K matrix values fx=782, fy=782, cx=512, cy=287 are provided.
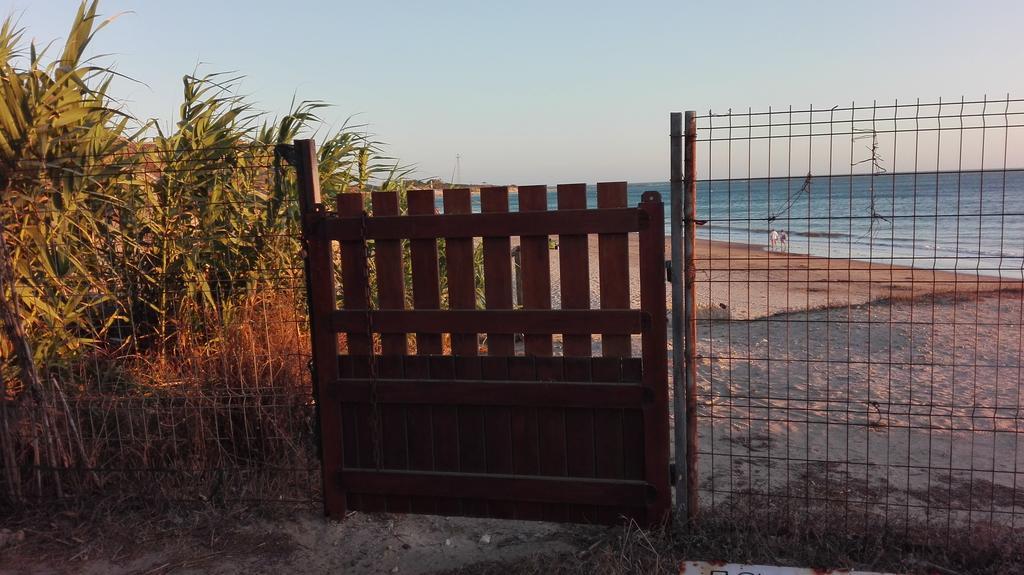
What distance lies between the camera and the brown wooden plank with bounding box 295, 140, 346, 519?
15.1 feet

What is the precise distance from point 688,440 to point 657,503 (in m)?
0.38

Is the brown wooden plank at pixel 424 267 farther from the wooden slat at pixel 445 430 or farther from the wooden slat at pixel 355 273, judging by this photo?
the wooden slat at pixel 355 273

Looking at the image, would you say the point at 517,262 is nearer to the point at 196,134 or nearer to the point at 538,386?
the point at 196,134

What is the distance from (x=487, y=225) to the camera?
4.29 m

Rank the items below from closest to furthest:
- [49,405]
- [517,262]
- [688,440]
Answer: [688,440], [49,405], [517,262]

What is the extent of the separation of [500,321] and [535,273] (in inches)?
13.0

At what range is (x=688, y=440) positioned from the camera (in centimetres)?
427

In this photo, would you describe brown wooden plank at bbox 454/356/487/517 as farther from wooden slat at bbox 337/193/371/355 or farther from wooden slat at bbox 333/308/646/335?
wooden slat at bbox 337/193/371/355

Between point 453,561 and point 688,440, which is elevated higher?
point 688,440

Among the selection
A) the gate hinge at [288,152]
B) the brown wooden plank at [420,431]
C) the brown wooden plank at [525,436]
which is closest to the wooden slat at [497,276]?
the brown wooden plank at [525,436]

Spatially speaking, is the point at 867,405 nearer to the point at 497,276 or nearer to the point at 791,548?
the point at 791,548

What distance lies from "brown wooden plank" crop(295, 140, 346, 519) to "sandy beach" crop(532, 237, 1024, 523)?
7.17ft

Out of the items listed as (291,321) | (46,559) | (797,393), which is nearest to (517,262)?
(797,393)

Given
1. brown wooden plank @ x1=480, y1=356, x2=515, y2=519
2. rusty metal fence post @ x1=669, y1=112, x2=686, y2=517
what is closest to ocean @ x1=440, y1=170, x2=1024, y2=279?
rusty metal fence post @ x1=669, y1=112, x2=686, y2=517
